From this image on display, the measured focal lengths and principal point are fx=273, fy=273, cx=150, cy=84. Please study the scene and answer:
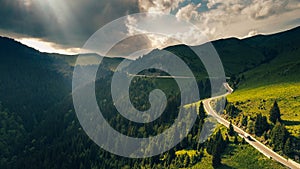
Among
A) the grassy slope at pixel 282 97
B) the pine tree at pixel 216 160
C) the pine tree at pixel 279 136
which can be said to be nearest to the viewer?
the pine tree at pixel 279 136

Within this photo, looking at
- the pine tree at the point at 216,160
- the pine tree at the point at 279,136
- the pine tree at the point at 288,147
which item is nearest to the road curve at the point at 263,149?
the pine tree at the point at 288,147

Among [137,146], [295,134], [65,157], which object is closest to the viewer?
[295,134]

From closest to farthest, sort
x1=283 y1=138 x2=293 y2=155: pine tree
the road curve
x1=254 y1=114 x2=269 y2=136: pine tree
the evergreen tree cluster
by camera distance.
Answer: the road curve < x1=283 y1=138 x2=293 y2=155: pine tree < the evergreen tree cluster < x1=254 y1=114 x2=269 y2=136: pine tree

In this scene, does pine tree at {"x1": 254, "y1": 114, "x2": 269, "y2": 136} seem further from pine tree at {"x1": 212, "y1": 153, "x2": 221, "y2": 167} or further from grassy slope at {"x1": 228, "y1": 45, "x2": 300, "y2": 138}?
pine tree at {"x1": 212, "y1": 153, "x2": 221, "y2": 167}

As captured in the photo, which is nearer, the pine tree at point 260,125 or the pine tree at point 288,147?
the pine tree at point 288,147

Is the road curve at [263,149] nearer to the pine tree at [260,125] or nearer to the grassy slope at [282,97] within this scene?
the pine tree at [260,125]

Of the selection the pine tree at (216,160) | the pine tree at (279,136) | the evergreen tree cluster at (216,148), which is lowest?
the pine tree at (216,160)

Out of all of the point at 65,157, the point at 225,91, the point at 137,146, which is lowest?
the point at 65,157

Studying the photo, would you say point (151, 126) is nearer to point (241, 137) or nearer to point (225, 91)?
point (225, 91)

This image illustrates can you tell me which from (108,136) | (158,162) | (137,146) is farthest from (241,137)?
(108,136)

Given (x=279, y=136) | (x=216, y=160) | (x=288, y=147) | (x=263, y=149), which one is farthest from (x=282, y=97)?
(x=216, y=160)

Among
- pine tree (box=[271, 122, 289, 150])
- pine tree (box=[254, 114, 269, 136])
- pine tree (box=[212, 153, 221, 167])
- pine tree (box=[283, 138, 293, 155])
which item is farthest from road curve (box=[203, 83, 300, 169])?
pine tree (box=[212, 153, 221, 167])
